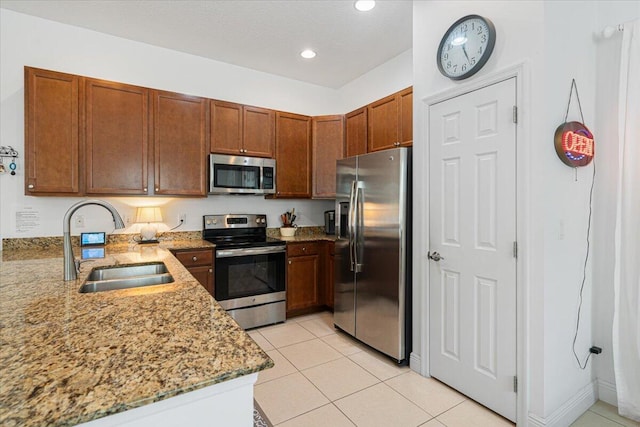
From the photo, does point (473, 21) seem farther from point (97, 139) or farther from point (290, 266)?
point (97, 139)

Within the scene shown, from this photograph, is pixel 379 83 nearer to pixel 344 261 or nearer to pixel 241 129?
pixel 241 129

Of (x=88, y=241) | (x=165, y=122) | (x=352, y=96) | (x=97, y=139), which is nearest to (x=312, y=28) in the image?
(x=352, y=96)

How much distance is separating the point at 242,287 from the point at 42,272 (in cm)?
174

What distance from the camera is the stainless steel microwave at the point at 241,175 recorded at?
3316 mm

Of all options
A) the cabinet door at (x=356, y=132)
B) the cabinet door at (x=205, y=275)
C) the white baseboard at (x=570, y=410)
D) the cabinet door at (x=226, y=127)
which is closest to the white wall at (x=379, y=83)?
the cabinet door at (x=356, y=132)

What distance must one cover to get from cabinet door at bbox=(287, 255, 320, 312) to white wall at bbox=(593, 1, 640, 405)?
248 cm

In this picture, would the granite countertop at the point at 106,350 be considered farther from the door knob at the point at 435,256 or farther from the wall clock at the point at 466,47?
the wall clock at the point at 466,47

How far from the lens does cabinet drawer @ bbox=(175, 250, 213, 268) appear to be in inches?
116

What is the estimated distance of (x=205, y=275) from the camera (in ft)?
10.0

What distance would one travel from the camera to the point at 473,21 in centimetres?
203

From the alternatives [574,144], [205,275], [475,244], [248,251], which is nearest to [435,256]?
[475,244]

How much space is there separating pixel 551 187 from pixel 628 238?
604 millimetres

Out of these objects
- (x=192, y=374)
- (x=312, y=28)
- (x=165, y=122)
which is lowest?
(x=192, y=374)

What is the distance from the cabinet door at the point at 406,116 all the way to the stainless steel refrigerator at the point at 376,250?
18.1 inches
